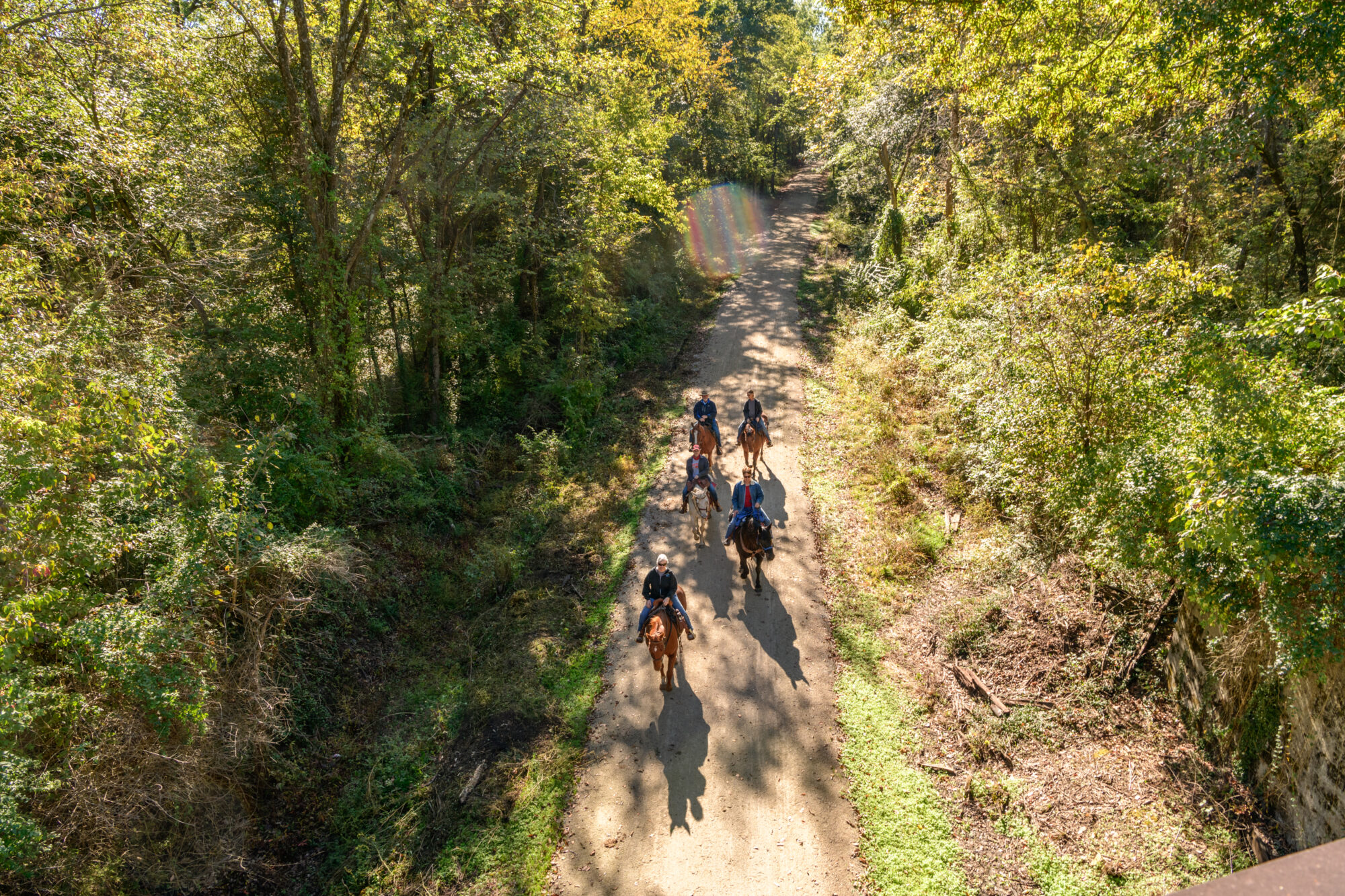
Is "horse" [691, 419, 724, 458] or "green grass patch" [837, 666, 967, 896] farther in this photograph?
"horse" [691, 419, 724, 458]

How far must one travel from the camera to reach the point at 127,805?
20.5ft

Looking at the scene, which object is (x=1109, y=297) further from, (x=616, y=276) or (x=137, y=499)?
(x=616, y=276)

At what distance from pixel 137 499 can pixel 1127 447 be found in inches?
479

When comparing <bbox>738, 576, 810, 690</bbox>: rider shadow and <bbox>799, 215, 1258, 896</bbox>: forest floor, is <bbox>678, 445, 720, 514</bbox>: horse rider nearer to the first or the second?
<bbox>738, 576, 810, 690</bbox>: rider shadow

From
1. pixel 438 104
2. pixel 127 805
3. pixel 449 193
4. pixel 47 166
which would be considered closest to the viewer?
pixel 127 805

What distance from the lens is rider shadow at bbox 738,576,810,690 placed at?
992cm

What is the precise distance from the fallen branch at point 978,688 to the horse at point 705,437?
6.90 m

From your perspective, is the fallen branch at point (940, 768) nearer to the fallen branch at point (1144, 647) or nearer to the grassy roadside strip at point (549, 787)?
the fallen branch at point (1144, 647)

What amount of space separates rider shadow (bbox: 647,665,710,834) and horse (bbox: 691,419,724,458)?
5799mm

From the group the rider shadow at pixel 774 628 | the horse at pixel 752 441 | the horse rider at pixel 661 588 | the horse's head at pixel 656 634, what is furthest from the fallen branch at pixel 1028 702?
the horse at pixel 752 441

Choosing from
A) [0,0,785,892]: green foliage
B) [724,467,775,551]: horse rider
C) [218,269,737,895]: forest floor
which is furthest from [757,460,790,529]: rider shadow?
[0,0,785,892]: green foliage

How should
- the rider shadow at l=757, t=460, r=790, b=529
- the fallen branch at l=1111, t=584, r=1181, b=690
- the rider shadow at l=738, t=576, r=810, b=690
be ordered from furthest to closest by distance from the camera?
the rider shadow at l=757, t=460, r=790, b=529 → the rider shadow at l=738, t=576, r=810, b=690 → the fallen branch at l=1111, t=584, r=1181, b=690

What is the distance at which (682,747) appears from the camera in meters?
8.73

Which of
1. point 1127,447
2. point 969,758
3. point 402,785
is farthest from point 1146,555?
point 402,785
